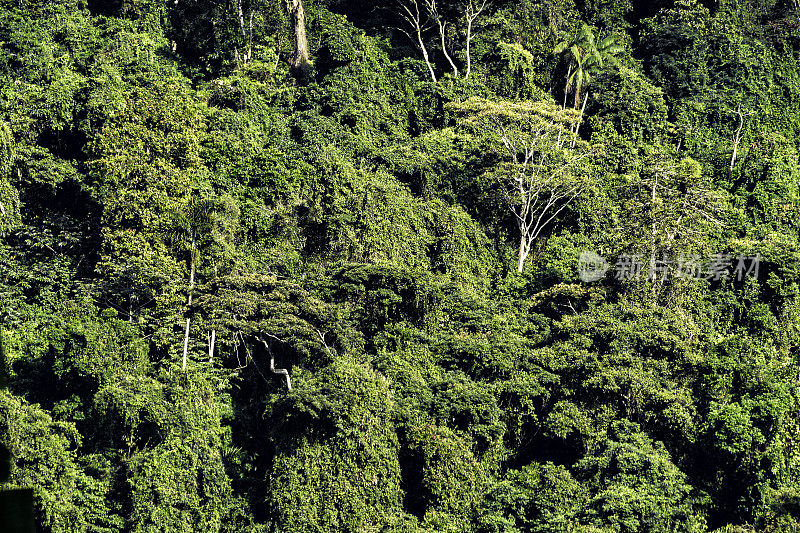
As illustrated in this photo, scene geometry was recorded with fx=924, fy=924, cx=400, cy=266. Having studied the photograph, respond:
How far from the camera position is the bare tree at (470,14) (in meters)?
28.5

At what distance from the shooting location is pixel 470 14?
28.8m

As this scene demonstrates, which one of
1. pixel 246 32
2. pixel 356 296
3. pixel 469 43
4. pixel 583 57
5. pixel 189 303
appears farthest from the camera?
pixel 469 43

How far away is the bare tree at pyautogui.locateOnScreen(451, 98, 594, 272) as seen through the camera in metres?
24.3

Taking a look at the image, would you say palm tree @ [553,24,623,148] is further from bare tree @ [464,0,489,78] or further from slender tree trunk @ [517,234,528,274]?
slender tree trunk @ [517,234,528,274]

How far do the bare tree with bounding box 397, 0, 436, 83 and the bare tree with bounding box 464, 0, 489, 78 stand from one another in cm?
119

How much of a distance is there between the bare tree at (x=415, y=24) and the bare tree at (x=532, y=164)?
3.68 meters

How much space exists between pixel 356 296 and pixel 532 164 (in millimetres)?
6827

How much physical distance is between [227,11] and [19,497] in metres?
26.6

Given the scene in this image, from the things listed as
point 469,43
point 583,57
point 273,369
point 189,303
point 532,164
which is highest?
point 583,57

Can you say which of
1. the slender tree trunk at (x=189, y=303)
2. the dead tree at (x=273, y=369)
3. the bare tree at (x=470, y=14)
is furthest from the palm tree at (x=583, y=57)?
the slender tree trunk at (x=189, y=303)

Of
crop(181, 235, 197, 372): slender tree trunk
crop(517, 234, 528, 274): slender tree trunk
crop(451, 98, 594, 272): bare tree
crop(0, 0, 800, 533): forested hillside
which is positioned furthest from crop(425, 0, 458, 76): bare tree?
crop(181, 235, 197, 372): slender tree trunk

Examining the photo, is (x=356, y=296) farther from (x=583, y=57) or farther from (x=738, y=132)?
(x=738, y=132)

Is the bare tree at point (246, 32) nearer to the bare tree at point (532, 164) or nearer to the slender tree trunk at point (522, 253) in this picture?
the bare tree at point (532, 164)

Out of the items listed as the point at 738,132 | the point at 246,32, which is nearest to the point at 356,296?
the point at 246,32
